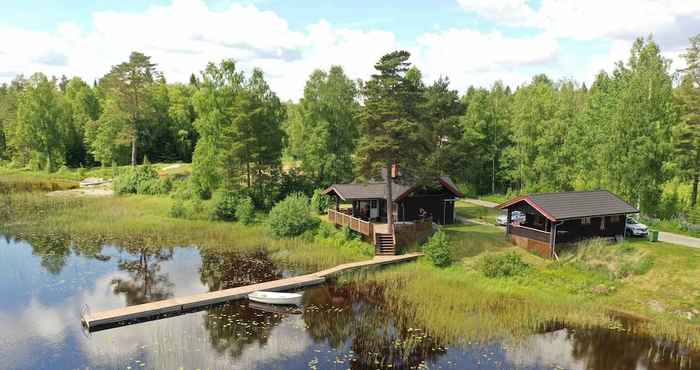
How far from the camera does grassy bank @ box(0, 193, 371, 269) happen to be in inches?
1283

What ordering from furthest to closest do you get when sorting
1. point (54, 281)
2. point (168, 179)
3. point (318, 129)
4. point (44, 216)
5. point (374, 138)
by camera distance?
point (168, 179) < point (318, 129) < point (44, 216) < point (374, 138) < point (54, 281)

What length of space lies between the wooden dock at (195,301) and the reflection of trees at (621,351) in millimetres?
12535

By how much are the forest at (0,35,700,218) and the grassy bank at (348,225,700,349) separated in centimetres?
823

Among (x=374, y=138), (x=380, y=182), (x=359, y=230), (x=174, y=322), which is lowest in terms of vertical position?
(x=174, y=322)

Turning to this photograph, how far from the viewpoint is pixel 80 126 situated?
80000 millimetres

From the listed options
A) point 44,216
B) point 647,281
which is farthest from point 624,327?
point 44,216

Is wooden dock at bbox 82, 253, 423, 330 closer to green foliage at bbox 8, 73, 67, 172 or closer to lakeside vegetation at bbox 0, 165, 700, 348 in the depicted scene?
lakeside vegetation at bbox 0, 165, 700, 348

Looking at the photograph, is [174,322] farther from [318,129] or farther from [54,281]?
[318,129]

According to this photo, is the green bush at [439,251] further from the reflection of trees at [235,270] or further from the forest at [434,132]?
the reflection of trees at [235,270]

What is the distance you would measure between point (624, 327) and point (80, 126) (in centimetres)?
8390

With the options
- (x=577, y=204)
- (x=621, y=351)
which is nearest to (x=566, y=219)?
(x=577, y=204)

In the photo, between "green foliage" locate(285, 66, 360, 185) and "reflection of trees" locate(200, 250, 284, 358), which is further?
"green foliage" locate(285, 66, 360, 185)

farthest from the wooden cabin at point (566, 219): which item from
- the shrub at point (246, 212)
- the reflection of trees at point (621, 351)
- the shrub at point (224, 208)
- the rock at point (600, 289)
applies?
the shrub at point (224, 208)

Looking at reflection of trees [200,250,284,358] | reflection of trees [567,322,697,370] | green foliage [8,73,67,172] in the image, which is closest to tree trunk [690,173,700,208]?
reflection of trees [567,322,697,370]
